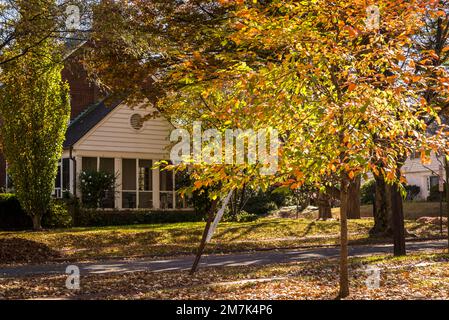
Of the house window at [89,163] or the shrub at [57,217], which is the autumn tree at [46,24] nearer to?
the shrub at [57,217]

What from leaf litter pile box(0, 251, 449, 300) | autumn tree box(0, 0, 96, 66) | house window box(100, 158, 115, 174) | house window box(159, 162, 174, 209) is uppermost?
autumn tree box(0, 0, 96, 66)

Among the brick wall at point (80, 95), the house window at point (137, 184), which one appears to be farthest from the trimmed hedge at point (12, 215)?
the brick wall at point (80, 95)

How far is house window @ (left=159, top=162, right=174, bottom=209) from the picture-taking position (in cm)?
3225

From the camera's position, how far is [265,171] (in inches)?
378

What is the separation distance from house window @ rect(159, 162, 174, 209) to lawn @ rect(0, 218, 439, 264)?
20.4 feet

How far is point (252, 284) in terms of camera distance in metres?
11.5

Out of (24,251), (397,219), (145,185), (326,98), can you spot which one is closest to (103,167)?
(145,185)

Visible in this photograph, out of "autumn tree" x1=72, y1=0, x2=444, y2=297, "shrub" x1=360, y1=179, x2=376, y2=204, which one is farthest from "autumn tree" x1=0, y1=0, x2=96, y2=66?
"shrub" x1=360, y1=179, x2=376, y2=204

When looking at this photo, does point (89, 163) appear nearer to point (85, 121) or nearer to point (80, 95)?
point (85, 121)

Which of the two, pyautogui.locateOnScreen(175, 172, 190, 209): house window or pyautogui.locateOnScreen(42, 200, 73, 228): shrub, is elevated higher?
pyautogui.locateOnScreen(175, 172, 190, 209): house window

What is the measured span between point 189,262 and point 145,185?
1541 centimetres

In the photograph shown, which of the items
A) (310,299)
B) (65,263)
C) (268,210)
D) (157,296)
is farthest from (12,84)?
(268,210)

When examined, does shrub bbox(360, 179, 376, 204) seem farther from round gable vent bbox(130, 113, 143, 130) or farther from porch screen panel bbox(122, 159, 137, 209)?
round gable vent bbox(130, 113, 143, 130)

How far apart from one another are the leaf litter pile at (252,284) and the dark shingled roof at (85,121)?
16.6 m
